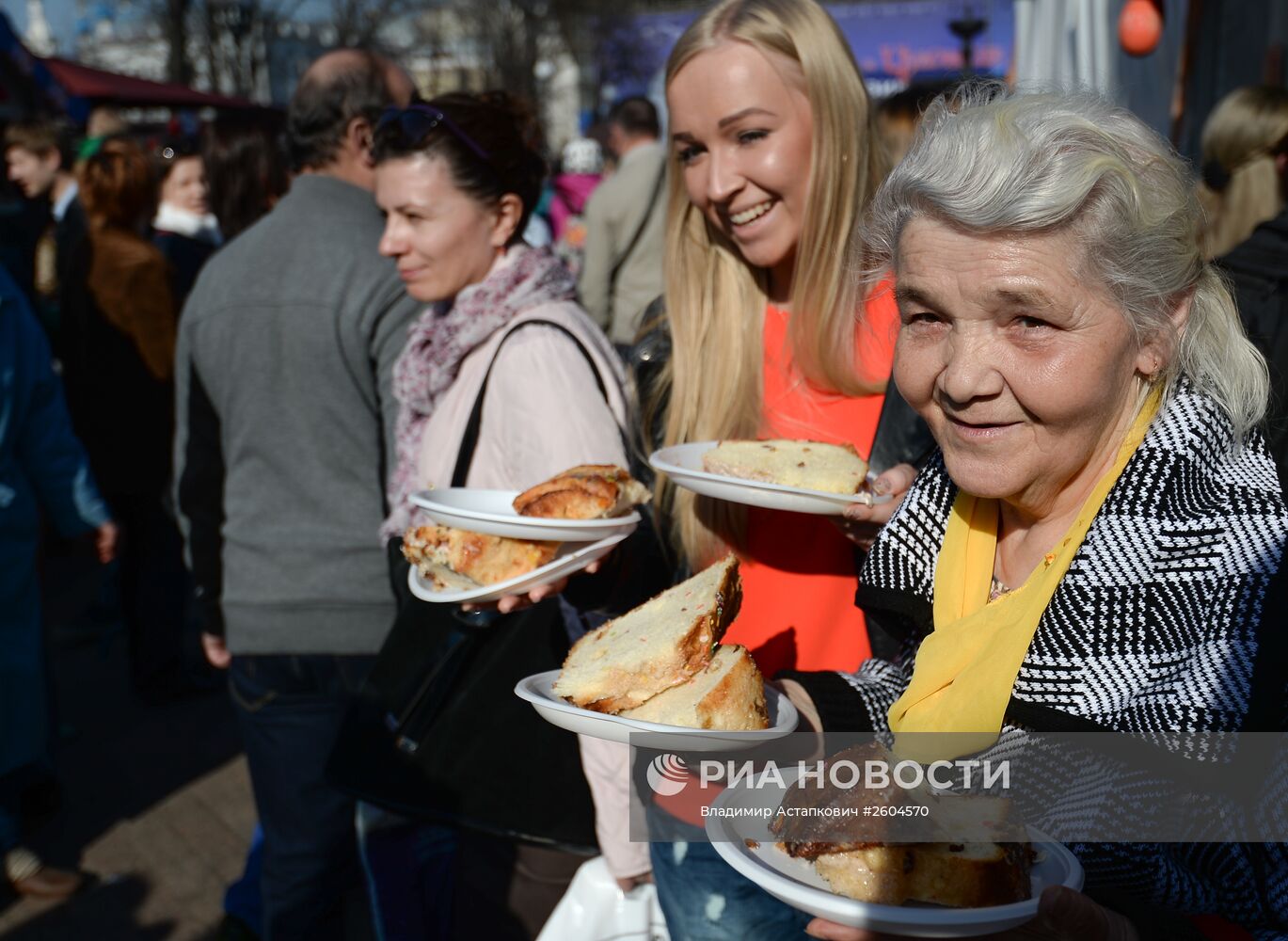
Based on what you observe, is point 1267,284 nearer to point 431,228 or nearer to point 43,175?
point 431,228

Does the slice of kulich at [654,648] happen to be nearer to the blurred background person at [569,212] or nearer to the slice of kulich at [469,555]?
the slice of kulich at [469,555]

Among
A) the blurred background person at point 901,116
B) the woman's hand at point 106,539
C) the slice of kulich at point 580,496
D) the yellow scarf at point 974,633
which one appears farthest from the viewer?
the blurred background person at point 901,116

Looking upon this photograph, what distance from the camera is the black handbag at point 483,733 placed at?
274cm

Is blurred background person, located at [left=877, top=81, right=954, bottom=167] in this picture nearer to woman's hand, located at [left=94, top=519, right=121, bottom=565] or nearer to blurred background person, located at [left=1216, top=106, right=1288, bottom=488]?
blurred background person, located at [left=1216, top=106, right=1288, bottom=488]

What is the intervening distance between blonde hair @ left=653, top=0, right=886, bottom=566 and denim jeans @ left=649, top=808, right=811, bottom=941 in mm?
644

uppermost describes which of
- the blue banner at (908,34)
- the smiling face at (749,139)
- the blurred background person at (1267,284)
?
the blue banner at (908,34)

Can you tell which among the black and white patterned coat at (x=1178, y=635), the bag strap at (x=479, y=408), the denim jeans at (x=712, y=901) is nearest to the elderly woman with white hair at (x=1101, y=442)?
the black and white patterned coat at (x=1178, y=635)

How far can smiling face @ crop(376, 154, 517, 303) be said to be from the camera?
3004 millimetres

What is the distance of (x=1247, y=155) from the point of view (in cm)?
436

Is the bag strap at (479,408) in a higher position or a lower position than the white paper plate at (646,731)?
higher

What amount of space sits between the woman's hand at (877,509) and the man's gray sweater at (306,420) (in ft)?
5.09

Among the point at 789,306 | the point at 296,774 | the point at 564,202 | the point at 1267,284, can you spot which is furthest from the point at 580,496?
the point at 564,202

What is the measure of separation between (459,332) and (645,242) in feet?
16.4

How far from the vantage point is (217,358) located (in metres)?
3.29
